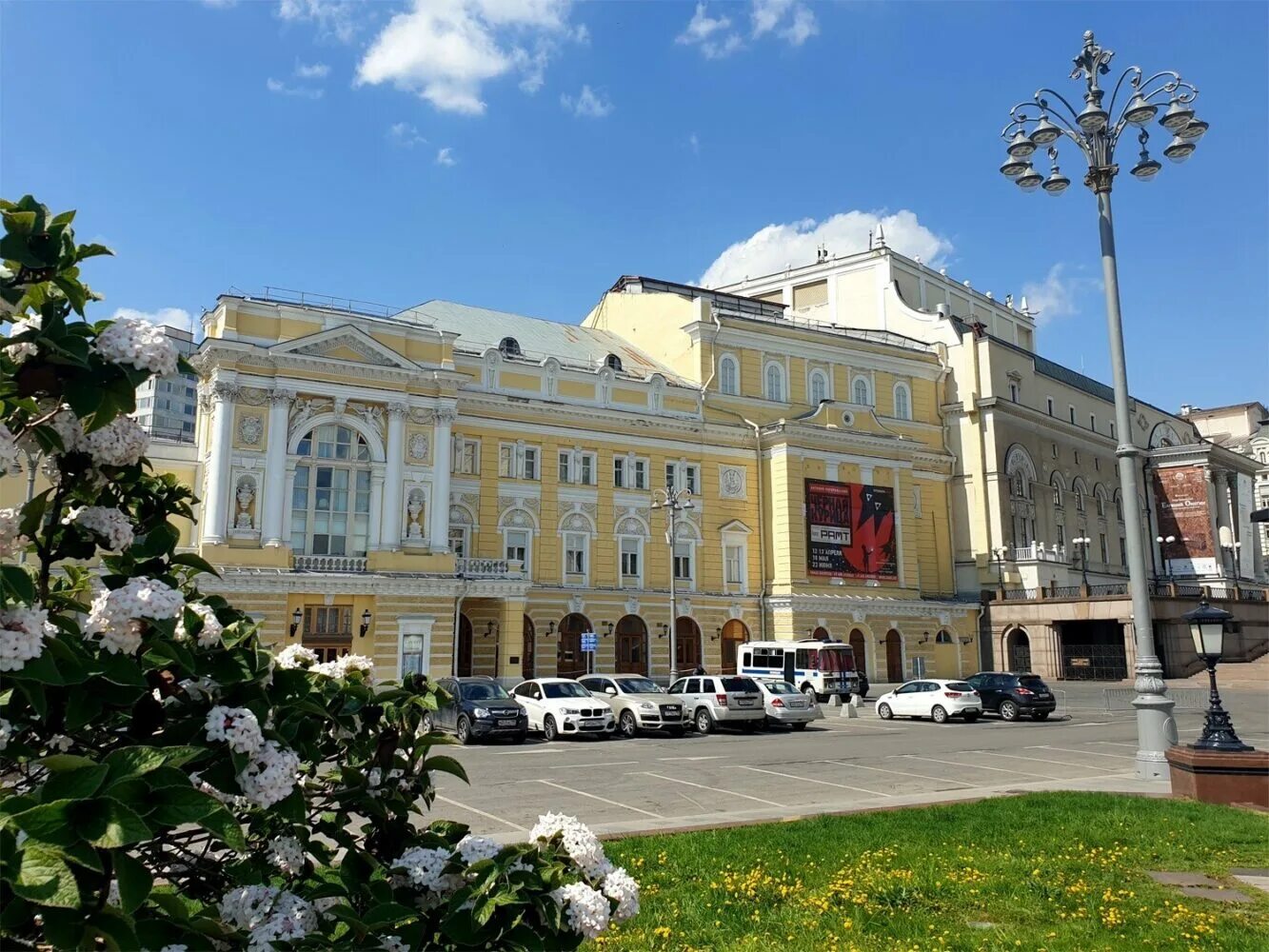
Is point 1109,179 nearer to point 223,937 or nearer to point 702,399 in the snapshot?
point 223,937

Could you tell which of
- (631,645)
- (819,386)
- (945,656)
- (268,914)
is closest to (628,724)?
(631,645)

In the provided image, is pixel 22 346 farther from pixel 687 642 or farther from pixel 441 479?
pixel 687 642

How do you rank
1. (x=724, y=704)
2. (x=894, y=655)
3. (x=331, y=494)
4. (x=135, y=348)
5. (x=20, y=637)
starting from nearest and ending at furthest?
(x=20, y=637) < (x=135, y=348) < (x=724, y=704) < (x=331, y=494) < (x=894, y=655)

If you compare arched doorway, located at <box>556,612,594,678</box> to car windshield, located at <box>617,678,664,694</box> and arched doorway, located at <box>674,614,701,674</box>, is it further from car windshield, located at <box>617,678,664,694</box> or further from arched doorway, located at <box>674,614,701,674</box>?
car windshield, located at <box>617,678,664,694</box>

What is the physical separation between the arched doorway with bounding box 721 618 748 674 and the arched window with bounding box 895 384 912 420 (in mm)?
17208

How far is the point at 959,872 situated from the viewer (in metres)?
8.16

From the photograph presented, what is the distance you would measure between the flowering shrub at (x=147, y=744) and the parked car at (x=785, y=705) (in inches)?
1022

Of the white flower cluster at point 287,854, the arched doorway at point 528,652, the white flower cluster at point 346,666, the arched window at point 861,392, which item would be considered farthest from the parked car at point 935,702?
the white flower cluster at point 287,854

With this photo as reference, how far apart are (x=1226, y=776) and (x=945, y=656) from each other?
42.0 m

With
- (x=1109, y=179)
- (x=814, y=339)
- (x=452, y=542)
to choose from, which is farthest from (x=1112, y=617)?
(x=1109, y=179)

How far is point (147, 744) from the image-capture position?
291 cm

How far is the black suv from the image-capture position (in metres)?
32.7

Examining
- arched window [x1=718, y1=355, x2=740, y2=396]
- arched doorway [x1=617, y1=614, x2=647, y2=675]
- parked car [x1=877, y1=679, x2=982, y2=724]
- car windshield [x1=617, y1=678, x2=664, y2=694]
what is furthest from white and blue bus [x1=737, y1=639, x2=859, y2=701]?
arched window [x1=718, y1=355, x2=740, y2=396]

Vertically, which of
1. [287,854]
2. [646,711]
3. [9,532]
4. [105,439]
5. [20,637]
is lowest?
[646,711]
